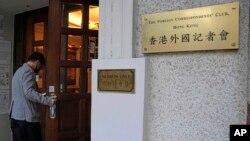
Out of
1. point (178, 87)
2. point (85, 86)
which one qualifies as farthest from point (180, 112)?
point (85, 86)

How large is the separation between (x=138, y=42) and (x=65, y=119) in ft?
5.77

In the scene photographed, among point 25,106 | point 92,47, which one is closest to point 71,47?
point 92,47

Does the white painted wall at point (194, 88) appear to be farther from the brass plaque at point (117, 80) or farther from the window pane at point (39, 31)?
the window pane at point (39, 31)

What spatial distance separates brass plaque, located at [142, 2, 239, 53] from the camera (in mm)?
1695

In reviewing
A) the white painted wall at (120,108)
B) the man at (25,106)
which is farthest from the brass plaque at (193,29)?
the man at (25,106)

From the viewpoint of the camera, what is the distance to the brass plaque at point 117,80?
2.04 m

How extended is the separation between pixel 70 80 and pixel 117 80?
148 cm

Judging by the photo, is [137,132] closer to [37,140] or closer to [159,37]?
[159,37]

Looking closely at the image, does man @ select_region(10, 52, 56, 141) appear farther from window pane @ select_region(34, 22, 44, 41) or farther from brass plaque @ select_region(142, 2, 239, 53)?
brass plaque @ select_region(142, 2, 239, 53)

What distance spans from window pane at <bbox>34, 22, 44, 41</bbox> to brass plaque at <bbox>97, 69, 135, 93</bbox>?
3.19 metres

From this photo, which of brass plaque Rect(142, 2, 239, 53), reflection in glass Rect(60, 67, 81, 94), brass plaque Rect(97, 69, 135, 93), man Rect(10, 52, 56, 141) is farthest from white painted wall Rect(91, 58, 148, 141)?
man Rect(10, 52, 56, 141)

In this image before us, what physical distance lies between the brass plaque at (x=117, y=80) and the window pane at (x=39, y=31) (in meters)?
3.19

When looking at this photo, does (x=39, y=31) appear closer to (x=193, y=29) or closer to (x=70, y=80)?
(x=70, y=80)

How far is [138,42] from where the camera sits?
2.08 metres
